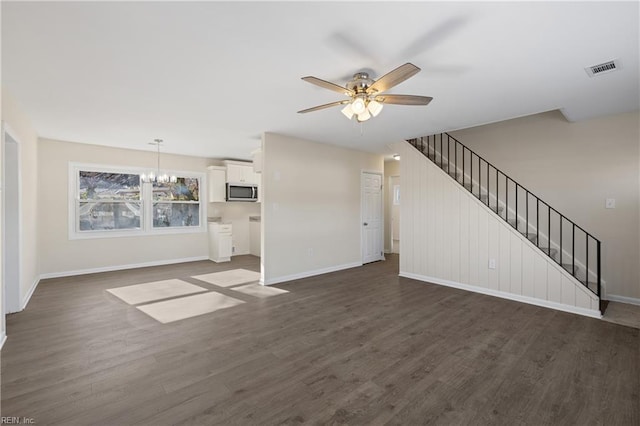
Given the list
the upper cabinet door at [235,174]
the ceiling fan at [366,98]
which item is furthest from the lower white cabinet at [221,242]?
the ceiling fan at [366,98]

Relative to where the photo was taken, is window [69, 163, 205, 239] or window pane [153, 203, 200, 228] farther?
window pane [153, 203, 200, 228]

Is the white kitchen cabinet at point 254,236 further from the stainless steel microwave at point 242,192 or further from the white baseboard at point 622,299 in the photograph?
the white baseboard at point 622,299

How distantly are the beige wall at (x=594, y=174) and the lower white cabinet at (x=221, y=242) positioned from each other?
19.2 feet

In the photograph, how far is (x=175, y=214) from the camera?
690 cm

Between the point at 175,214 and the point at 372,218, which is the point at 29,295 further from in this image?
the point at 372,218

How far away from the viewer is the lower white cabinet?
6875mm

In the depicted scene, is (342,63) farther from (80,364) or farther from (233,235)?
(233,235)

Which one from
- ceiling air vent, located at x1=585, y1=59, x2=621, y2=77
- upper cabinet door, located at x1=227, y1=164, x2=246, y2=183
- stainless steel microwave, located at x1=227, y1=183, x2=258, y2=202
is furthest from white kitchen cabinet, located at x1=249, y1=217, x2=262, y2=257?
ceiling air vent, located at x1=585, y1=59, x2=621, y2=77

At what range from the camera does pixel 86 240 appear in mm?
5742

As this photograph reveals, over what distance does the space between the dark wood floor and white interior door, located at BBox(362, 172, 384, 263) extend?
8.99ft

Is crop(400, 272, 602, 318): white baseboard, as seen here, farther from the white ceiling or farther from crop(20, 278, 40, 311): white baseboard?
crop(20, 278, 40, 311): white baseboard

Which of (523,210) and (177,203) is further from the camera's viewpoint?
(177,203)

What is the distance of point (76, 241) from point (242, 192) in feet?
11.1

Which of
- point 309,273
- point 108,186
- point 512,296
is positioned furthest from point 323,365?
point 108,186
